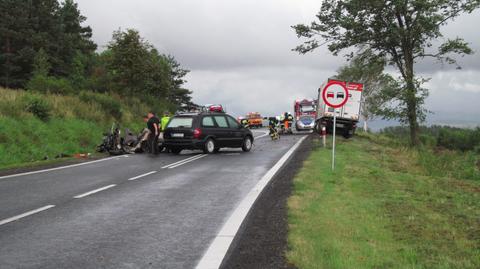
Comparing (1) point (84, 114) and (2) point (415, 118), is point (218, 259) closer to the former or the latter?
(1) point (84, 114)

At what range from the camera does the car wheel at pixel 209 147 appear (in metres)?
21.2

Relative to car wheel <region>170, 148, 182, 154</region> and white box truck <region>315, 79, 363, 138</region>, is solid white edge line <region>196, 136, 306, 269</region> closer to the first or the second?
car wheel <region>170, 148, 182, 154</region>

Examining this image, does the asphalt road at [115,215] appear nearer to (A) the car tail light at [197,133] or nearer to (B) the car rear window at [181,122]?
(A) the car tail light at [197,133]

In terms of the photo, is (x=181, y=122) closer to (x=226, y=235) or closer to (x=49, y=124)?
(x=49, y=124)

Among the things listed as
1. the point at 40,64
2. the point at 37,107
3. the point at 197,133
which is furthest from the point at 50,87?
the point at 40,64

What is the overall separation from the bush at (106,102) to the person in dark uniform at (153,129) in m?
9.87

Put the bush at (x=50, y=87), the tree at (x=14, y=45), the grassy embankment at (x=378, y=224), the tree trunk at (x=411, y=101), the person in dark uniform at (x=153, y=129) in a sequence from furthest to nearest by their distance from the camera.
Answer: the tree at (x=14, y=45) < the bush at (x=50, y=87) < the tree trunk at (x=411, y=101) < the person in dark uniform at (x=153, y=129) < the grassy embankment at (x=378, y=224)

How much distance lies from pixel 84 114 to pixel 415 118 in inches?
755

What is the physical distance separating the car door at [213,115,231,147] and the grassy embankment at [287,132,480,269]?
9.11 meters

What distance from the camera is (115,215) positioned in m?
8.04

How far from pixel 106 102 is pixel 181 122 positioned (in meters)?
11.1

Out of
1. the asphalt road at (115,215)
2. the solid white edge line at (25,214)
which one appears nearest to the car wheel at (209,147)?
the asphalt road at (115,215)

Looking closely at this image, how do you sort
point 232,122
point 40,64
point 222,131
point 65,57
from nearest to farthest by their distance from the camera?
point 222,131 → point 232,122 → point 40,64 → point 65,57

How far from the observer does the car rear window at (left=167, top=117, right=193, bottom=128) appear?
21.1m
